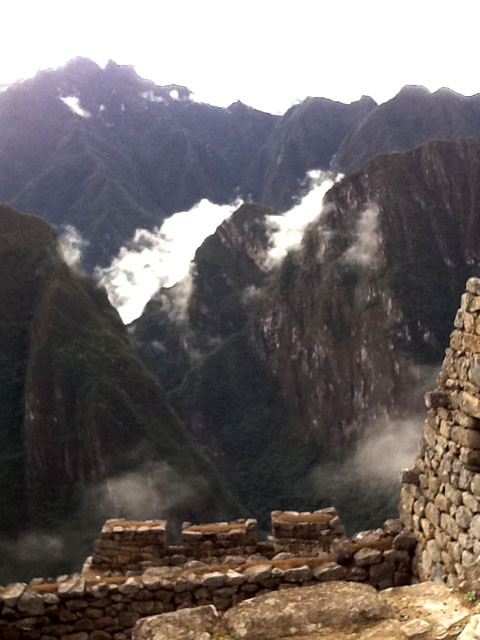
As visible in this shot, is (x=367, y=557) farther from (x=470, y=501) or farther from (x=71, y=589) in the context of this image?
(x=71, y=589)

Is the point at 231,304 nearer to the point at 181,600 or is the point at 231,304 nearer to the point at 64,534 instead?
the point at 64,534

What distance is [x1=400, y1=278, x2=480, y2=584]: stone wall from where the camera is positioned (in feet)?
22.0

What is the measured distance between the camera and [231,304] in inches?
6634

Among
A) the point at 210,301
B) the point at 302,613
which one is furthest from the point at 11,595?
the point at 210,301

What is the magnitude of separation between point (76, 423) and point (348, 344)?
187 ft

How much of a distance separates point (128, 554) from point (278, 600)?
245 inches

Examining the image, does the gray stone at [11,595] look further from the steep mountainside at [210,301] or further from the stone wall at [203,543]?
the steep mountainside at [210,301]

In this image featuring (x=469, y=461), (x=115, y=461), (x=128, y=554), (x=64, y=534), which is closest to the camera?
(x=469, y=461)

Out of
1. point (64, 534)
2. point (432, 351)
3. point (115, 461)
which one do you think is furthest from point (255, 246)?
point (64, 534)

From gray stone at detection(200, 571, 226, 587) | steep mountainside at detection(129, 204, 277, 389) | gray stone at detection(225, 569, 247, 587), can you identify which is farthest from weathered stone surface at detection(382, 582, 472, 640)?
steep mountainside at detection(129, 204, 277, 389)

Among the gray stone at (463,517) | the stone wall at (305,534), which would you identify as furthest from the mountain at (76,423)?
the gray stone at (463,517)

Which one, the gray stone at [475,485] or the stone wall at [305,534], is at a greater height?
the gray stone at [475,485]

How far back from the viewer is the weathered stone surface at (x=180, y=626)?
15.9 ft

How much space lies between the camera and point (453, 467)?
7.14 m
